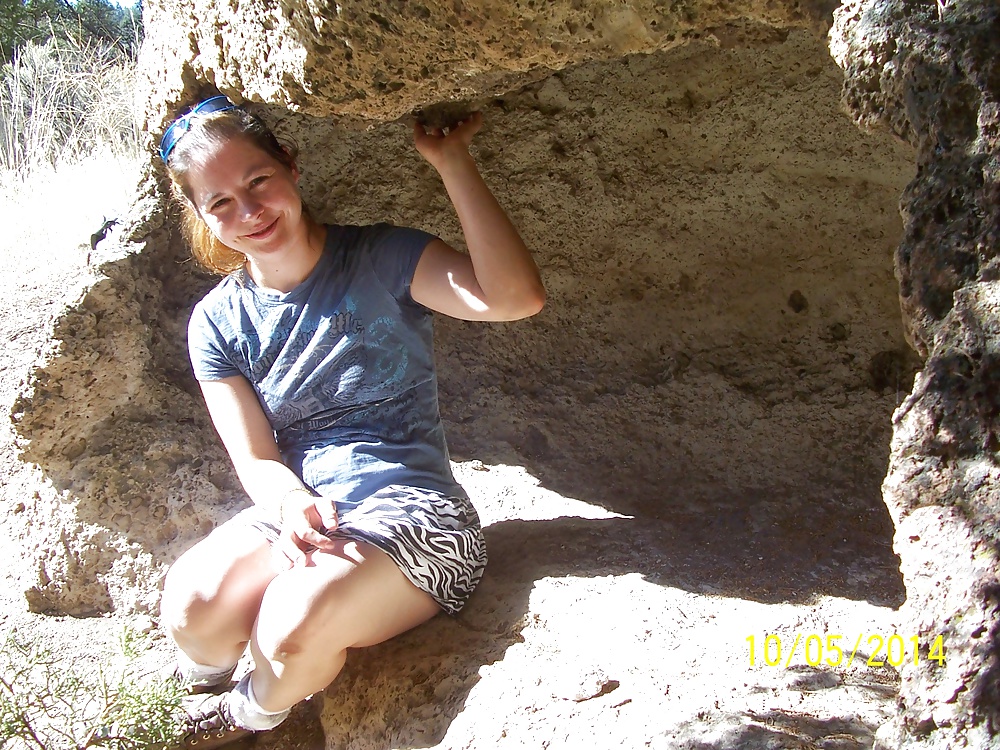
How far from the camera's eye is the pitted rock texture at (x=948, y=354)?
3.36 feet

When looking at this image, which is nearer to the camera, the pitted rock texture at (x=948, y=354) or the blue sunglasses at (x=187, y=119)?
the pitted rock texture at (x=948, y=354)

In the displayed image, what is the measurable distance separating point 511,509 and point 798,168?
41.4 inches

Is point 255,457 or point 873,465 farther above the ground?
point 873,465

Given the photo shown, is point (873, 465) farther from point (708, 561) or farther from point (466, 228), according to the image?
point (466, 228)

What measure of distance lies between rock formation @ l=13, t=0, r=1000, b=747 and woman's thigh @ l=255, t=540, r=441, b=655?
0.25 meters

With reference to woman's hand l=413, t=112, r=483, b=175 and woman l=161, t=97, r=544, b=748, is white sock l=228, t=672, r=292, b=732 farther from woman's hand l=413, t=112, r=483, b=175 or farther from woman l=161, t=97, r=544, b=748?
woman's hand l=413, t=112, r=483, b=175

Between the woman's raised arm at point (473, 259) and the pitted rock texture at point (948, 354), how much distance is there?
65cm

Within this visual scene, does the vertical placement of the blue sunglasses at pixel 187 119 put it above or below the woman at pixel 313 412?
above

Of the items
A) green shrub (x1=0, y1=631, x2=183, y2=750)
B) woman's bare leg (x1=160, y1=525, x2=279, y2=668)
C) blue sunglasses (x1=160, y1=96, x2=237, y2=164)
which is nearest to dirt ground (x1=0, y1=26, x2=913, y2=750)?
green shrub (x1=0, y1=631, x2=183, y2=750)

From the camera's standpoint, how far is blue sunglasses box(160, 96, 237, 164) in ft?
5.66

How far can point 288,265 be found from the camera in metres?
1.78

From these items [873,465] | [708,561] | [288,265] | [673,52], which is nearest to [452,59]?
[288,265]

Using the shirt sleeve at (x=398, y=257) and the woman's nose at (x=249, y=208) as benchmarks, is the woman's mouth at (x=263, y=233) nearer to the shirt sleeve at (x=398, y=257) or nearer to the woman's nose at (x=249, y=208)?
the woman's nose at (x=249, y=208)
